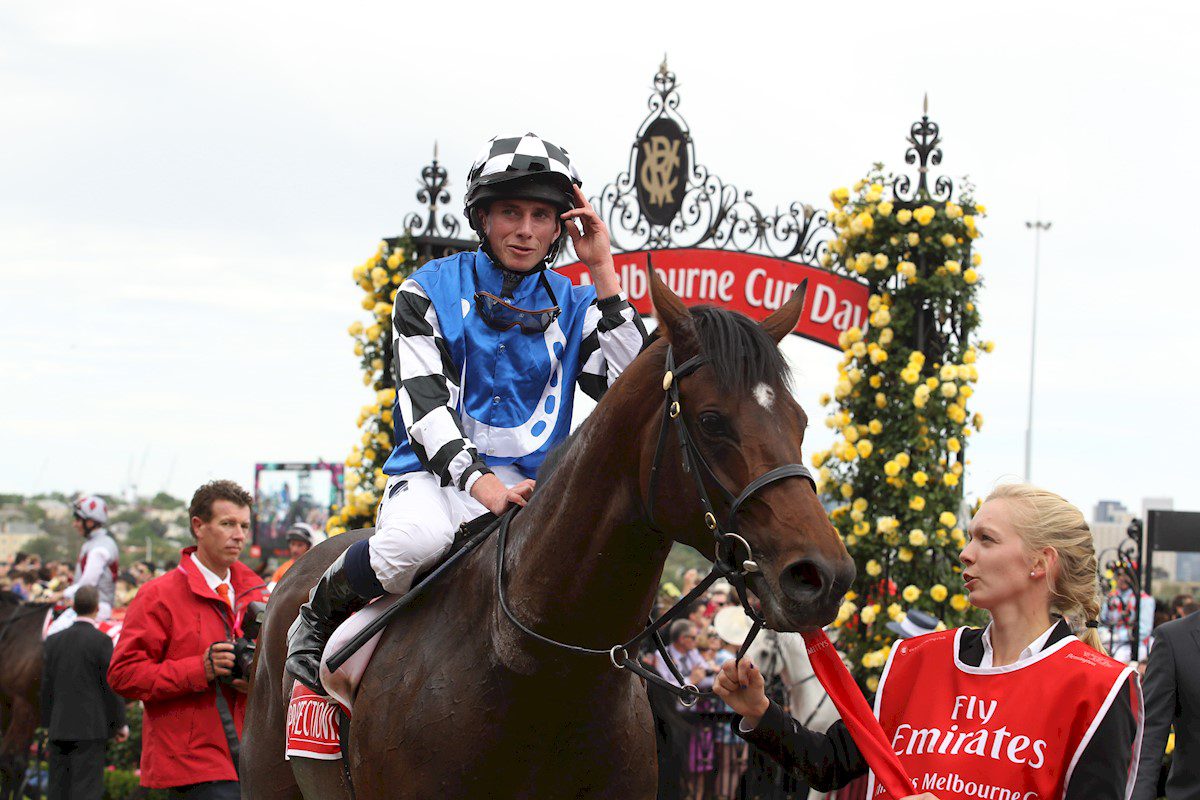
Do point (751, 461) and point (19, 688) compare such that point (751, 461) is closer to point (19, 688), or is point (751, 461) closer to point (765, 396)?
point (765, 396)

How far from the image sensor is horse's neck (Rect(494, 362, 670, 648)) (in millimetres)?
2609

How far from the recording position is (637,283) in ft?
31.7

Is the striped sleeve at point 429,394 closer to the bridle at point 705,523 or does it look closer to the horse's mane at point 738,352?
the bridle at point 705,523

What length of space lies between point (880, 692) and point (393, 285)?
763 centimetres

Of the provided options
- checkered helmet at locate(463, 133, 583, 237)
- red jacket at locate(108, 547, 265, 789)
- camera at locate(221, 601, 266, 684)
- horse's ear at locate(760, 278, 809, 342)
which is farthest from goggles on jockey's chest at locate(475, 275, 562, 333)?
red jacket at locate(108, 547, 265, 789)

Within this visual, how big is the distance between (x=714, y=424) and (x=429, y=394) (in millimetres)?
987

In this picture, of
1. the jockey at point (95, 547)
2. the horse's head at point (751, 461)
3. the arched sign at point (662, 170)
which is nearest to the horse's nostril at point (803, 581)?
the horse's head at point (751, 461)

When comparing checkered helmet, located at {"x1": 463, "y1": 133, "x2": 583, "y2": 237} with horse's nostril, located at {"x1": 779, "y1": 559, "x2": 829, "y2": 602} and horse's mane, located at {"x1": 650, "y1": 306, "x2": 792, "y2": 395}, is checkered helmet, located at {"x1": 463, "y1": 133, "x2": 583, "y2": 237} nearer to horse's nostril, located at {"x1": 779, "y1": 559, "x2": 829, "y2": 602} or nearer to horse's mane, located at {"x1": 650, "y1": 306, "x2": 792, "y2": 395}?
horse's mane, located at {"x1": 650, "y1": 306, "x2": 792, "y2": 395}

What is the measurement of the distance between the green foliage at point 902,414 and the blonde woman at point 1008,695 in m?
5.45

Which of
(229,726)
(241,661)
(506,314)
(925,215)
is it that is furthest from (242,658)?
(925,215)

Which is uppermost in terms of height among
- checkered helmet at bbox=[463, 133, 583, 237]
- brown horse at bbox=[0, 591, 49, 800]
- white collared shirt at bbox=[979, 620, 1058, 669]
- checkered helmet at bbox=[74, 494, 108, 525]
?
checkered helmet at bbox=[463, 133, 583, 237]

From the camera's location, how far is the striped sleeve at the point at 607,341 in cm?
328

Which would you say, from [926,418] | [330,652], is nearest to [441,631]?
[330,652]

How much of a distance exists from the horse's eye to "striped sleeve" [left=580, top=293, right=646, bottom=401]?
0.85m
